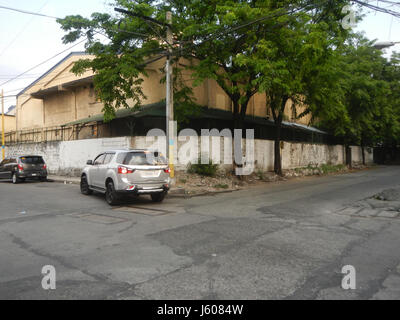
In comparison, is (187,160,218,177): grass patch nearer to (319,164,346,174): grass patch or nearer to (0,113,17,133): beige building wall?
(319,164,346,174): grass patch

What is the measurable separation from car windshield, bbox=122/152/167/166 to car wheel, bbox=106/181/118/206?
38.9 inches

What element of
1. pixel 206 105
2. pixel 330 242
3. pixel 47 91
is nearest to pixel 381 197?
pixel 330 242

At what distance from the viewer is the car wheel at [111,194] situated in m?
10.8

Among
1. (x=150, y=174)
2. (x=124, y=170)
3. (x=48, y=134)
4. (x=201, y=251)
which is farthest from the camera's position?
(x=48, y=134)

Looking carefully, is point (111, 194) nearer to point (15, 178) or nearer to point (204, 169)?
point (204, 169)

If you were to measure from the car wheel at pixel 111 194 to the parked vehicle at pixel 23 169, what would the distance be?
36.0 feet

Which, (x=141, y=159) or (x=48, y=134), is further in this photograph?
(x=48, y=134)

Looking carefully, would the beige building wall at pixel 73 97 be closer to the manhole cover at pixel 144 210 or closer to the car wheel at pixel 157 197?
the car wheel at pixel 157 197

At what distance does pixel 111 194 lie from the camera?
35.9 ft

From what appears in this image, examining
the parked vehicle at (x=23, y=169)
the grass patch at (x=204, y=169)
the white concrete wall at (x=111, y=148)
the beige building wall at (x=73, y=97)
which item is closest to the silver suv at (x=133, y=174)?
the grass patch at (x=204, y=169)

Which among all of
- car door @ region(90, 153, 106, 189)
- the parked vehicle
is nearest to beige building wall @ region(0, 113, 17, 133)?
the parked vehicle

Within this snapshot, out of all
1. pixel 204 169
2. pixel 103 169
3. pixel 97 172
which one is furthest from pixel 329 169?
pixel 103 169

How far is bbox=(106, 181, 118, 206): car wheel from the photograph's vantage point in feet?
35.3

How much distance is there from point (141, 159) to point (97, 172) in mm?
2357
